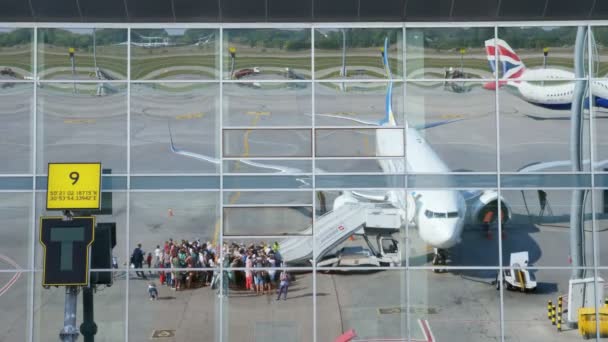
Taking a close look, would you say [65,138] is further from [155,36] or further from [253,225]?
[253,225]

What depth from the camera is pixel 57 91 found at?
15.1 m

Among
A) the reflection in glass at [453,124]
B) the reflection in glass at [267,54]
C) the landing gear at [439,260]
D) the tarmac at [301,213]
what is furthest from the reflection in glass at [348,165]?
the landing gear at [439,260]

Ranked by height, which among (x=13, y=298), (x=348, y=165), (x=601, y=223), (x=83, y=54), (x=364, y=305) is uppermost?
(x=83, y=54)

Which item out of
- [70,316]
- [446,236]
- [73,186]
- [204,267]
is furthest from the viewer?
[446,236]

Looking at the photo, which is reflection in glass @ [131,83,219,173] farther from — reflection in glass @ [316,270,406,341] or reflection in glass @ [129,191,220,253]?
reflection in glass @ [316,270,406,341]

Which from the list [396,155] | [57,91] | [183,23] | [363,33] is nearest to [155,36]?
[183,23]

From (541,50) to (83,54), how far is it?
940 centimetres

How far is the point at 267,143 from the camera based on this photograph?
1513 cm

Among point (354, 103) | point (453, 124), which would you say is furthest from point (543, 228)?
point (354, 103)

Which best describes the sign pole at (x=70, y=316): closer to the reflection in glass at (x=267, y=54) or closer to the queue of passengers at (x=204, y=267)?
the queue of passengers at (x=204, y=267)

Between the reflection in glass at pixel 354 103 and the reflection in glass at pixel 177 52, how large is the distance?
2.30m

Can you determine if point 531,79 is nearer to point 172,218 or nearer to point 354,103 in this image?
point 354,103

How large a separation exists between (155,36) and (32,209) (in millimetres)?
4315

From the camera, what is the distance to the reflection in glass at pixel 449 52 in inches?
600
